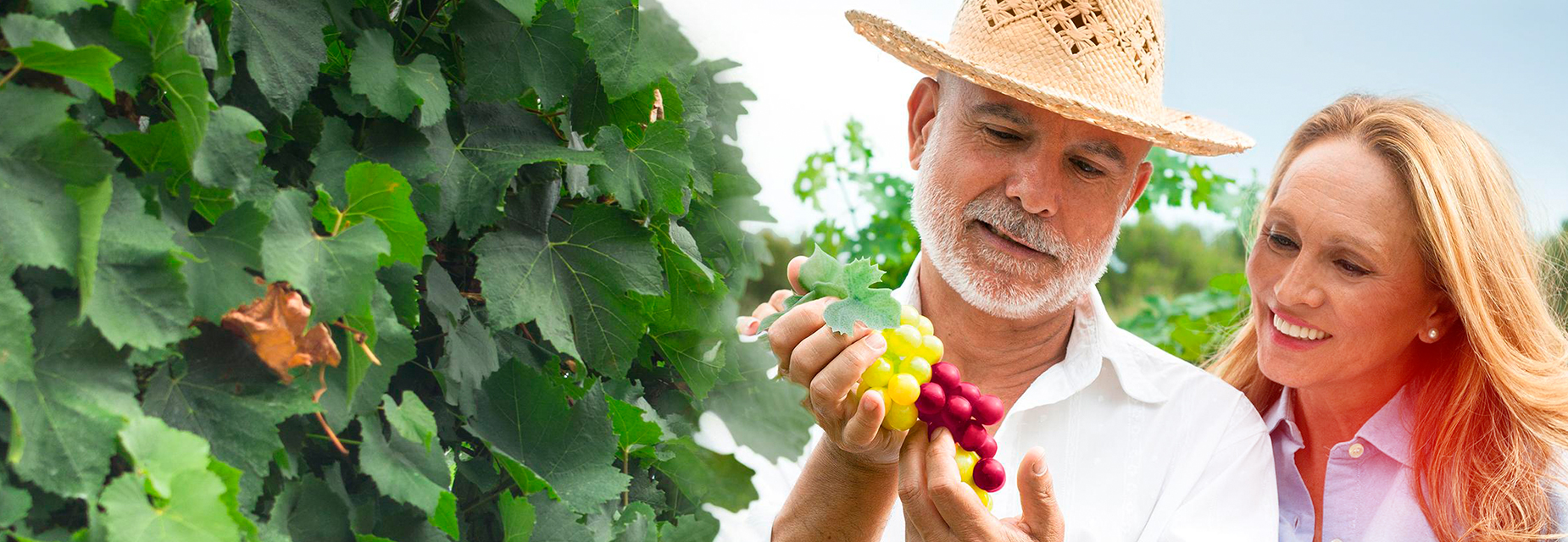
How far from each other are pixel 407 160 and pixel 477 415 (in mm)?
309

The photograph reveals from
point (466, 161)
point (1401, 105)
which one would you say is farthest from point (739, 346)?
point (1401, 105)

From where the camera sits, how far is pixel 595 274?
1.40 m

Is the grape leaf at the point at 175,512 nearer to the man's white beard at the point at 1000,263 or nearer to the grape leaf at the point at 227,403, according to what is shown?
the grape leaf at the point at 227,403

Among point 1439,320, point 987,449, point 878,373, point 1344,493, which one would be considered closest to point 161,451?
point 878,373

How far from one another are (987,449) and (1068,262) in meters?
0.95

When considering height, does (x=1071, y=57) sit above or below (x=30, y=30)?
below

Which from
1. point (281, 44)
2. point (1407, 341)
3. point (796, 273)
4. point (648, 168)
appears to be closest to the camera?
point (281, 44)

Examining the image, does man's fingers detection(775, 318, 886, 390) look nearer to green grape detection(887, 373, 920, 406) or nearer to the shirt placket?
green grape detection(887, 373, 920, 406)

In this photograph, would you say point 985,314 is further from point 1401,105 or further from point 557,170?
point 557,170

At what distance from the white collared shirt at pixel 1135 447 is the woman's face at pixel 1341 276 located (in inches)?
9.7

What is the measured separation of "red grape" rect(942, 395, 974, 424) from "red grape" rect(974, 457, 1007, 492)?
0.13 m

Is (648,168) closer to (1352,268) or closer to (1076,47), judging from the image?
(1076,47)

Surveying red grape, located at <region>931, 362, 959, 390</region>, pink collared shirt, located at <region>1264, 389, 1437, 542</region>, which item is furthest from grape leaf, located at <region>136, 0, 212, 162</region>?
pink collared shirt, located at <region>1264, 389, 1437, 542</region>

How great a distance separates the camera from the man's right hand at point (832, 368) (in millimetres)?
1721
